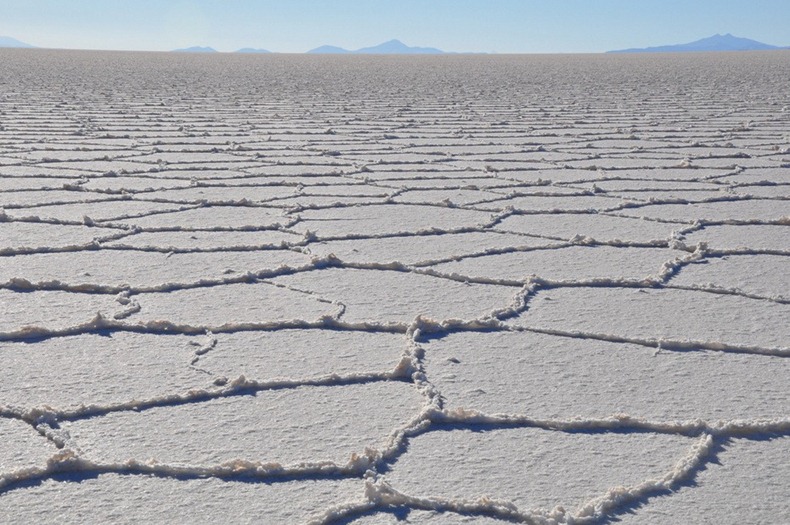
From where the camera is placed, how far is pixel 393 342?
1915 millimetres

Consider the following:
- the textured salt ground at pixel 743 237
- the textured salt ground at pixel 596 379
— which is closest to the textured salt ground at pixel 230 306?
the textured salt ground at pixel 596 379

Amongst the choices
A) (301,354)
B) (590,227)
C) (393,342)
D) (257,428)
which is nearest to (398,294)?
(393,342)

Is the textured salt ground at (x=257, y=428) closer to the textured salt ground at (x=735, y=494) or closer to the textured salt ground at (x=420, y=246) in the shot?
the textured salt ground at (x=735, y=494)

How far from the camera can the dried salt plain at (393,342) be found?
1.34 metres

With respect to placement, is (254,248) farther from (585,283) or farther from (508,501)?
(508,501)

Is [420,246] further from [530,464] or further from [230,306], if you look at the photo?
[530,464]

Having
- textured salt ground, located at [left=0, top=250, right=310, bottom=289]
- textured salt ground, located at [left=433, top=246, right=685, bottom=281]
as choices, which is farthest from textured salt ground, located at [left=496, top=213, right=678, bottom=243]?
textured salt ground, located at [left=0, top=250, right=310, bottom=289]

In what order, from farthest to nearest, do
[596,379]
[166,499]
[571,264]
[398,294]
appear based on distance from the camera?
[571,264] < [398,294] < [596,379] < [166,499]

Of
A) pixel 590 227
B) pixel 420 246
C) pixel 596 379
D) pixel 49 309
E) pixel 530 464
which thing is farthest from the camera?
pixel 590 227

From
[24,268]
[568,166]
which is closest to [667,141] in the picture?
[568,166]

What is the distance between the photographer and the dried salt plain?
134 centimetres

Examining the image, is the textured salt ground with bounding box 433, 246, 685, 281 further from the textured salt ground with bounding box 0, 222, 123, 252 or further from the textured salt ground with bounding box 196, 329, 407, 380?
the textured salt ground with bounding box 0, 222, 123, 252

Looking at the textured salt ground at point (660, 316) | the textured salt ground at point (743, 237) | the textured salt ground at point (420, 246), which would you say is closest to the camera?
the textured salt ground at point (660, 316)

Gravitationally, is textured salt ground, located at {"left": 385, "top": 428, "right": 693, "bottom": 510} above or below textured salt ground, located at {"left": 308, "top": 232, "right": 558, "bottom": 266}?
below
